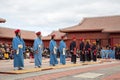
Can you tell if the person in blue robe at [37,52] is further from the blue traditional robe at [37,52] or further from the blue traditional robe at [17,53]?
the blue traditional robe at [17,53]

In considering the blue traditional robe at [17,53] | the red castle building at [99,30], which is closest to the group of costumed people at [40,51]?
the blue traditional robe at [17,53]

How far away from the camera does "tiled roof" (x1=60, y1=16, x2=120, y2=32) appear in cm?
4106

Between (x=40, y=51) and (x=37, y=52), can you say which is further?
(x=40, y=51)

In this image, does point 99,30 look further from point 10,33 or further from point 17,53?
point 17,53

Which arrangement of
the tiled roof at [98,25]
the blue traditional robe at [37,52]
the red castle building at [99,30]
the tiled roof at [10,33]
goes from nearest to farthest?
the blue traditional robe at [37,52] → the tiled roof at [10,33] → the red castle building at [99,30] → the tiled roof at [98,25]

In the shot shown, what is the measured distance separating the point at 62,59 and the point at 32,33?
27.3 meters

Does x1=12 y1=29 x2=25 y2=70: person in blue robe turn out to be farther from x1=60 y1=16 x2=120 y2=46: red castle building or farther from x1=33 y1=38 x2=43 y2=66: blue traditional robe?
x1=60 y1=16 x2=120 y2=46: red castle building

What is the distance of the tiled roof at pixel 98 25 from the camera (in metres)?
41.1

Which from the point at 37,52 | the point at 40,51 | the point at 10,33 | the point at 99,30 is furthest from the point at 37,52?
the point at 99,30

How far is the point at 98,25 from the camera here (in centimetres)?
4291

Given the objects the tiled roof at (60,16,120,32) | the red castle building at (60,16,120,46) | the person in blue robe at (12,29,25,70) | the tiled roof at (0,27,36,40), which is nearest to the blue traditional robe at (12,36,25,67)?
the person in blue robe at (12,29,25,70)

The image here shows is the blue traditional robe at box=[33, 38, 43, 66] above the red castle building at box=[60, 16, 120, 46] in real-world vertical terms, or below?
below

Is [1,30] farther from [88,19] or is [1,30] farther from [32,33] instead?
[88,19]

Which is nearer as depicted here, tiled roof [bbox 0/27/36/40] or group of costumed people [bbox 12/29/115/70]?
group of costumed people [bbox 12/29/115/70]
